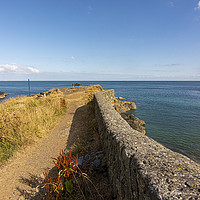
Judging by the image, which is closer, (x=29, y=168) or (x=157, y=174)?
(x=157, y=174)

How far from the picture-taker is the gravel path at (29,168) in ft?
10.5

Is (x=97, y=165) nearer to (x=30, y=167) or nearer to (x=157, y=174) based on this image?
(x=30, y=167)

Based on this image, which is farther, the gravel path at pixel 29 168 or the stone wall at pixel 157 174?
the gravel path at pixel 29 168

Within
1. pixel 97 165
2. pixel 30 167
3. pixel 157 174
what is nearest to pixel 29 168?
pixel 30 167

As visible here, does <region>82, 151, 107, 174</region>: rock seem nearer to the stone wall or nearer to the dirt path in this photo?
the dirt path

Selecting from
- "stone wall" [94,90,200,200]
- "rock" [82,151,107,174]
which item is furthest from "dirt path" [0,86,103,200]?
"stone wall" [94,90,200,200]

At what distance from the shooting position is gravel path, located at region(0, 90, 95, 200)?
319 centimetres

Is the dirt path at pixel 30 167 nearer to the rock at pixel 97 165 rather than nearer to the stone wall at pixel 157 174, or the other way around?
the rock at pixel 97 165

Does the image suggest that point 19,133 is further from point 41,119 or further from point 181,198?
point 181,198

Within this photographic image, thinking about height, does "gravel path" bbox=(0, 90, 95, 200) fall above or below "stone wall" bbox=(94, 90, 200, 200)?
below

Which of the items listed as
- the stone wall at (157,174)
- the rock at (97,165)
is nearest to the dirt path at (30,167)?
the rock at (97,165)

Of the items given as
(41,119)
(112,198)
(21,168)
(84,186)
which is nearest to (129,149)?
(112,198)

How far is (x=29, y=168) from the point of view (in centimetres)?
409

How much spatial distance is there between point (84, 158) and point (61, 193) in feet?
4.65
